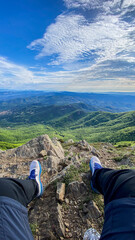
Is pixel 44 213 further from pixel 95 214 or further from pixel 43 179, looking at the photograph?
pixel 43 179

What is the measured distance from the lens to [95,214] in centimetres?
485

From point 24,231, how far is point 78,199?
Answer: 3.40m

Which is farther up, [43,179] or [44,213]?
[44,213]

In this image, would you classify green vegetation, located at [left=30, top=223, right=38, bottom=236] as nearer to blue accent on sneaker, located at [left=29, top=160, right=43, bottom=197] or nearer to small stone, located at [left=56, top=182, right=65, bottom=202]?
blue accent on sneaker, located at [left=29, top=160, right=43, bottom=197]

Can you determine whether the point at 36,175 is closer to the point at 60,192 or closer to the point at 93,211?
the point at 60,192

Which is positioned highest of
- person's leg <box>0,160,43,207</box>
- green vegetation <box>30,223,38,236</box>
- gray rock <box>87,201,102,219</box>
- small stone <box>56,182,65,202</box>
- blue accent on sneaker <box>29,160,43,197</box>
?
person's leg <box>0,160,43,207</box>

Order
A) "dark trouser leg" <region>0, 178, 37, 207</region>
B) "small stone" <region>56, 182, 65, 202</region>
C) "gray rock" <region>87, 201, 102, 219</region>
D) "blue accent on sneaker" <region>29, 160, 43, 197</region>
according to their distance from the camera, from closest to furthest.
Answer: "dark trouser leg" <region>0, 178, 37, 207</region>
"gray rock" <region>87, 201, 102, 219</region>
"small stone" <region>56, 182, 65, 202</region>
"blue accent on sneaker" <region>29, 160, 43, 197</region>

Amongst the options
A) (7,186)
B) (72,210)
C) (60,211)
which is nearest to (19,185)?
(7,186)

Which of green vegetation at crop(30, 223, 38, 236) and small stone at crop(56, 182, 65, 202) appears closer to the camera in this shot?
green vegetation at crop(30, 223, 38, 236)

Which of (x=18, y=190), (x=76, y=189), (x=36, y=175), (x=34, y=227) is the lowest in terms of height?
(x=34, y=227)

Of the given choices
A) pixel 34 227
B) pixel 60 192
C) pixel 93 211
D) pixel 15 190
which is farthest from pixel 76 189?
pixel 15 190

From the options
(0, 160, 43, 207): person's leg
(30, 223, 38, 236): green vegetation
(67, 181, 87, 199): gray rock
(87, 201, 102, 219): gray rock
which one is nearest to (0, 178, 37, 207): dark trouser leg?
(0, 160, 43, 207): person's leg

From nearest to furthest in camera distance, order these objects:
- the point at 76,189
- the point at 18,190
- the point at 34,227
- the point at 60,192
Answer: the point at 18,190, the point at 34,227, the point at 60,192, the point at 76,189

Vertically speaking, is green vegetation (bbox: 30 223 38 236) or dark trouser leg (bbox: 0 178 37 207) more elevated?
dark trouser leg (bbox: 0 178 37 207)
